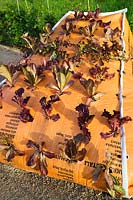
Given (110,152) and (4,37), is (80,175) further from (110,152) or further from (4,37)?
(4,37)

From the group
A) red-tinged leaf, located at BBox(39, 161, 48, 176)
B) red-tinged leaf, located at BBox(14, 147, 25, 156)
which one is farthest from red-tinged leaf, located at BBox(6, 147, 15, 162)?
red-tinged leaf, located at BBox(39, 161, 48, 176)

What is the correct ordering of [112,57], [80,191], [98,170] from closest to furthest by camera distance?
1. [98,170]
2. [80,191]
3. [112,57]

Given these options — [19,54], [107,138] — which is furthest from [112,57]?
[19,54]

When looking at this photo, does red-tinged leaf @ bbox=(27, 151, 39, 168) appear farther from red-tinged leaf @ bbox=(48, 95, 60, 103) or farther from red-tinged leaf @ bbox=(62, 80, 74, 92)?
red-tinged leaf @ bbox=(62, 80, 74, 92)

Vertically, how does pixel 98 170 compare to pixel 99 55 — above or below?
below

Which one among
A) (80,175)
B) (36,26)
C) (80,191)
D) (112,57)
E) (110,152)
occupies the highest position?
(36,26)

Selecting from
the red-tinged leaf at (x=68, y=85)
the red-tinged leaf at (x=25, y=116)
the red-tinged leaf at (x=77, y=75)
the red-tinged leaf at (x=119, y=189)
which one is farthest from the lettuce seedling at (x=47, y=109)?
the red-tinged leaf at (x=119, y=189)
